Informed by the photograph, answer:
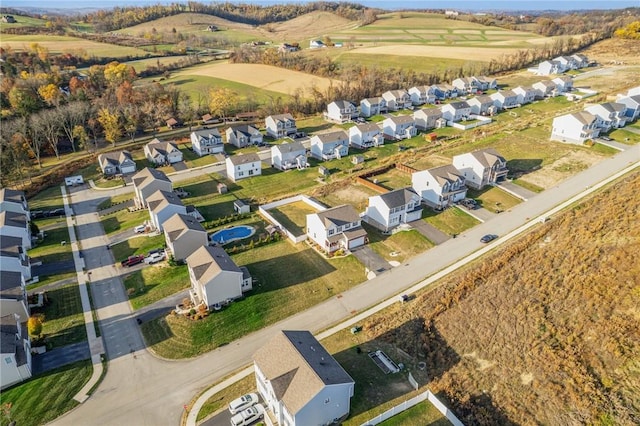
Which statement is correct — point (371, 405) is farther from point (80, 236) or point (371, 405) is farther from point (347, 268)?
point (80, 236)

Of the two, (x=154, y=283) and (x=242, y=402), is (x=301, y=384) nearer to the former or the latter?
(x=242, y=402)

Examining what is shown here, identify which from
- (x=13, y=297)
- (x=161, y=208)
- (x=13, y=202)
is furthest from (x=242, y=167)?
(x=13, y=297)

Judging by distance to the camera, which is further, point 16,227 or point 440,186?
point 440,186

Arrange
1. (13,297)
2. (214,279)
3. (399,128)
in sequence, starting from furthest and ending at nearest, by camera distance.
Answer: (399,128) < (214,279) < (13,297)

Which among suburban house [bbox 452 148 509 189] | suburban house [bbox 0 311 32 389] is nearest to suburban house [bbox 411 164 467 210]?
suburban house [bbox 452 148 509 189]

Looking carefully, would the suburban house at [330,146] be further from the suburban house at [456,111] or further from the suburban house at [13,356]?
the suburban house at [13,356]

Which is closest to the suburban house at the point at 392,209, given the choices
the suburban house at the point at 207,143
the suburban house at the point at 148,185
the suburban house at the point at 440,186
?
the suburban house at the point at 440,186

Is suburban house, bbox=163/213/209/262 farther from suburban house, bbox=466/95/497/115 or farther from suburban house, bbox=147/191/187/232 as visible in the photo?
suburban house, bbox=466/95/497/115
